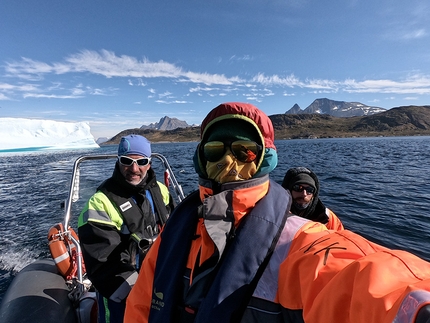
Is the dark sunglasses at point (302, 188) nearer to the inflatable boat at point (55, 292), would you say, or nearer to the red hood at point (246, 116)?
the red hood at point (246, 116)

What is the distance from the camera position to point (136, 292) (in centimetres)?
170

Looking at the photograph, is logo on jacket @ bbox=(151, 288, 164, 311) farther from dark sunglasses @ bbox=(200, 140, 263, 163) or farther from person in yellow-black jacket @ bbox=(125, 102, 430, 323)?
dark sunglasses @ bbox=(200, 140, 263, 163)

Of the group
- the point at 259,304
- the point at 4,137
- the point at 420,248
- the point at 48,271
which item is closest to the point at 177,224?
the point at 259,304

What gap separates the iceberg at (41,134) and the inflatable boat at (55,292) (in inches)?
4623

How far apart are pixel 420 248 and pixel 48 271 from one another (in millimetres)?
9244

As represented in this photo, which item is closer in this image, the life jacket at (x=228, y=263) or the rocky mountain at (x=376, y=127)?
the life jacket at (x=228, y=263)

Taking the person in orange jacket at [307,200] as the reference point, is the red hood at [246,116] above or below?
above

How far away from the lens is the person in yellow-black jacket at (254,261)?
90 cm

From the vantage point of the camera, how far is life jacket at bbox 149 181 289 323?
1235mm

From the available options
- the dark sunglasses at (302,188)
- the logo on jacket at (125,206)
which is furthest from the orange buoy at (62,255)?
the dark sunglasses at (302,188)

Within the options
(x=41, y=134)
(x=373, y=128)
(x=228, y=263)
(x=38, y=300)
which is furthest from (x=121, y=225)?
(x=373, y=128)

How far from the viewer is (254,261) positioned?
1258 mm

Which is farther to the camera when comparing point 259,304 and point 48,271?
point 48,271

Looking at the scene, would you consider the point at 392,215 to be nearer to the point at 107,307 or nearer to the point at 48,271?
the point at 107,307
